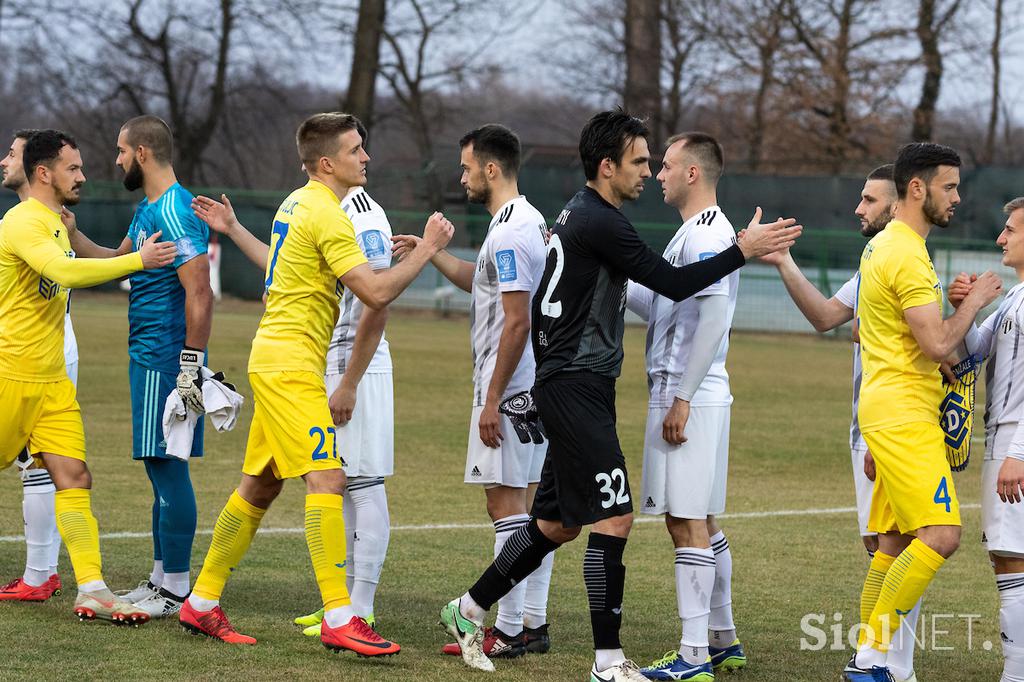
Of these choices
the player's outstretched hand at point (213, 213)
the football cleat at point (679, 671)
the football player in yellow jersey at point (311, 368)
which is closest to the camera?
the football cleat at point (679, 671)

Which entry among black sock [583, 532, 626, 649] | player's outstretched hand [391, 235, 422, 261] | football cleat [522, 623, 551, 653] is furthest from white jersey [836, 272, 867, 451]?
player's outstretched hand [391, 235, 422, 261]

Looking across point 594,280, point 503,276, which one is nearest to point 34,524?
point 503,276

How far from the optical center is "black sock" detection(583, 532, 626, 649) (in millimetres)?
5156

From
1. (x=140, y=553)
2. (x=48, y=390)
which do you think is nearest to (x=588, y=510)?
(x=48, y=390)

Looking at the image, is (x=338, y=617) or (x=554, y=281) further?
(x=338, y=617)

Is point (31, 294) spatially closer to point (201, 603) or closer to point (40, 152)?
point (40, 152)

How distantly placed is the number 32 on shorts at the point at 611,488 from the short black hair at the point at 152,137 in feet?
8.90

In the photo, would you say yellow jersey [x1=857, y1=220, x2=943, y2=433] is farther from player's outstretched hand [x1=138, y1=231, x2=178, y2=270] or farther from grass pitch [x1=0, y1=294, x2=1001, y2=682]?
player's outstretched hand [x1=138, y1=231, x2=178, y2=270]

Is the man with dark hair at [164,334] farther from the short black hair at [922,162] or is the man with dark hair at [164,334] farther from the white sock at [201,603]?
the short black hair at [922,162]

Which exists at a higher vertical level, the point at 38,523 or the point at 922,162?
the point at 922,162

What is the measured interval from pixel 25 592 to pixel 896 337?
13.6ft

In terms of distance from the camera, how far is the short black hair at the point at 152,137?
248 inches

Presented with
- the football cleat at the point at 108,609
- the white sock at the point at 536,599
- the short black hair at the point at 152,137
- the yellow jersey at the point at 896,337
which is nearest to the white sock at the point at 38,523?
the football cleat at the point at 108,609

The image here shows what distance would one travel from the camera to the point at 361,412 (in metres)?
6.07
